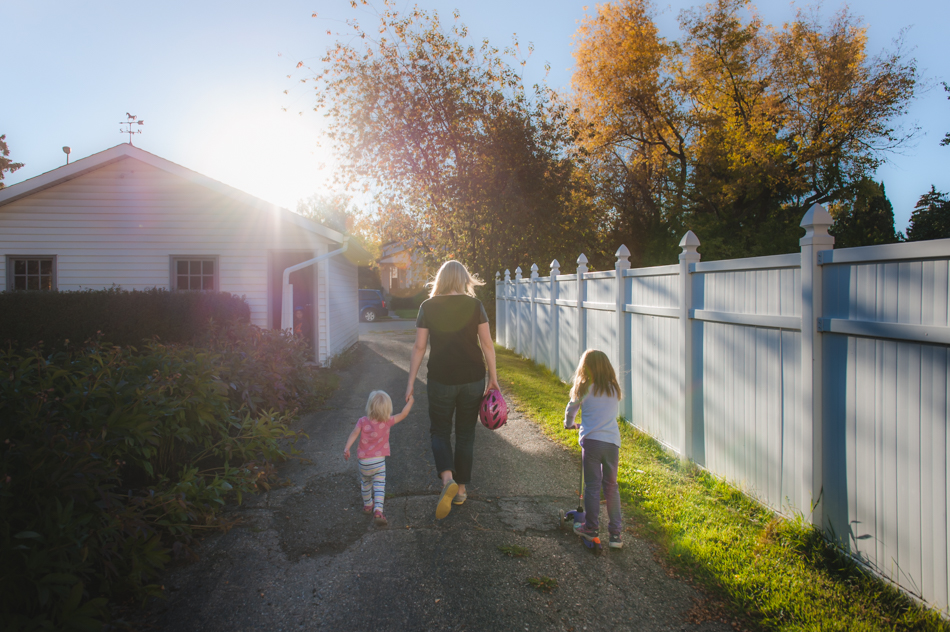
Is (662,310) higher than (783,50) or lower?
lower

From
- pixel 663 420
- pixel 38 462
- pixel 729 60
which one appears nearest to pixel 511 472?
pixel 663 420

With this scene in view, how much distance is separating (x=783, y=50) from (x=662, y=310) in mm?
26095

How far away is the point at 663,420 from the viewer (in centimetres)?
529

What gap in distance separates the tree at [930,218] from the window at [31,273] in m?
29.3

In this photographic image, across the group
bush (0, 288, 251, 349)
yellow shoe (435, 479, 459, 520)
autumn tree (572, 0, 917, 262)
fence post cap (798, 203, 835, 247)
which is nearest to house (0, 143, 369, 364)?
bush (0, 288, 251, 349)

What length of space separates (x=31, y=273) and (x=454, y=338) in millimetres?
11112

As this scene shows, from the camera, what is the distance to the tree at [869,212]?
22984 mm

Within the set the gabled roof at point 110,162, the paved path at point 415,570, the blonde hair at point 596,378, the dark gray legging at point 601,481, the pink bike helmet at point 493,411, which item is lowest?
the paved path at point 415,570

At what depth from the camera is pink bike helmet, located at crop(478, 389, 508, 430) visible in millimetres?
3980

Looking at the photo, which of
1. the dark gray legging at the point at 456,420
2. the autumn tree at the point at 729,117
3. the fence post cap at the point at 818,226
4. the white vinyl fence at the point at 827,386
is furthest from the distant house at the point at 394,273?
the fence post cap at the point at 818,226

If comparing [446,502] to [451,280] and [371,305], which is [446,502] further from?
[371,305]

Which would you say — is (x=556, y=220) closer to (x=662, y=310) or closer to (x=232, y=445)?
(x=662, y=310)

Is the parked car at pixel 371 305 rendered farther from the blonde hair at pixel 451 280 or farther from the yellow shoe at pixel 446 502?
the yellow shoe at pixel 446 502

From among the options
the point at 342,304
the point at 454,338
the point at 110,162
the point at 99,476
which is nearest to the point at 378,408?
the point at 454,338
